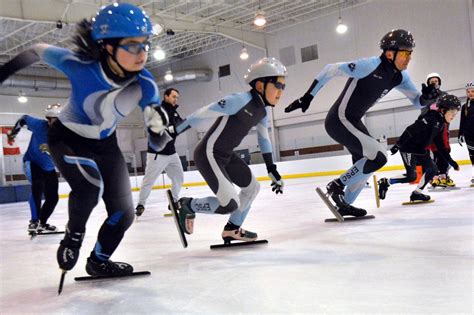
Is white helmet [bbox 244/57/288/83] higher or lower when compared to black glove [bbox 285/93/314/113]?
higher

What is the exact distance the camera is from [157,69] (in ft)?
94.8

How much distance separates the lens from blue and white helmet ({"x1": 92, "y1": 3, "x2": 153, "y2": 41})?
2.43 m

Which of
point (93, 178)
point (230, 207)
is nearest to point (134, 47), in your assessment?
point (93, 178)

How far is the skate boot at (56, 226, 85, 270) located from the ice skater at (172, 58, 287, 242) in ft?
3.91

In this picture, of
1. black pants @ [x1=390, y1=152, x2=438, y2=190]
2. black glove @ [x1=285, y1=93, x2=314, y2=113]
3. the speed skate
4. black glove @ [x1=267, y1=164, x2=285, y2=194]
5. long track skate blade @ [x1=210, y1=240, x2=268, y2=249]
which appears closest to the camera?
long track skate blade @ [x1=210, y1=240, x2=268, y2=249]

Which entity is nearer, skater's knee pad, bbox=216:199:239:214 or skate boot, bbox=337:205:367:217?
skater's knee pad, bbox=216:199:239:214

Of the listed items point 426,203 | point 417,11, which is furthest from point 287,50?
point 426,203

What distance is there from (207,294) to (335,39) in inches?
813

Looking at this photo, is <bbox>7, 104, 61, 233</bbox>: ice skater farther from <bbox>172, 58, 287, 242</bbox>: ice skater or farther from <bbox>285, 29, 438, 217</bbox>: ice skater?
<bbox>285, 29, 438, 217</bbox>: ice skater

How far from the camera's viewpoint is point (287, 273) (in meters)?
2.68

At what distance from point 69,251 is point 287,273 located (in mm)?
1232

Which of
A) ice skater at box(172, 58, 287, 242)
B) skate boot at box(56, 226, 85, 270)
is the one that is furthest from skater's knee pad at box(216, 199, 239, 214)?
skate boot at box(56, 226, 85, 270)

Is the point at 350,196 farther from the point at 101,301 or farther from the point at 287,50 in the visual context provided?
the point at 287,50

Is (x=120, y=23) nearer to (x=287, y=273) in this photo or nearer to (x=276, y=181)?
(x=287, y=273)
